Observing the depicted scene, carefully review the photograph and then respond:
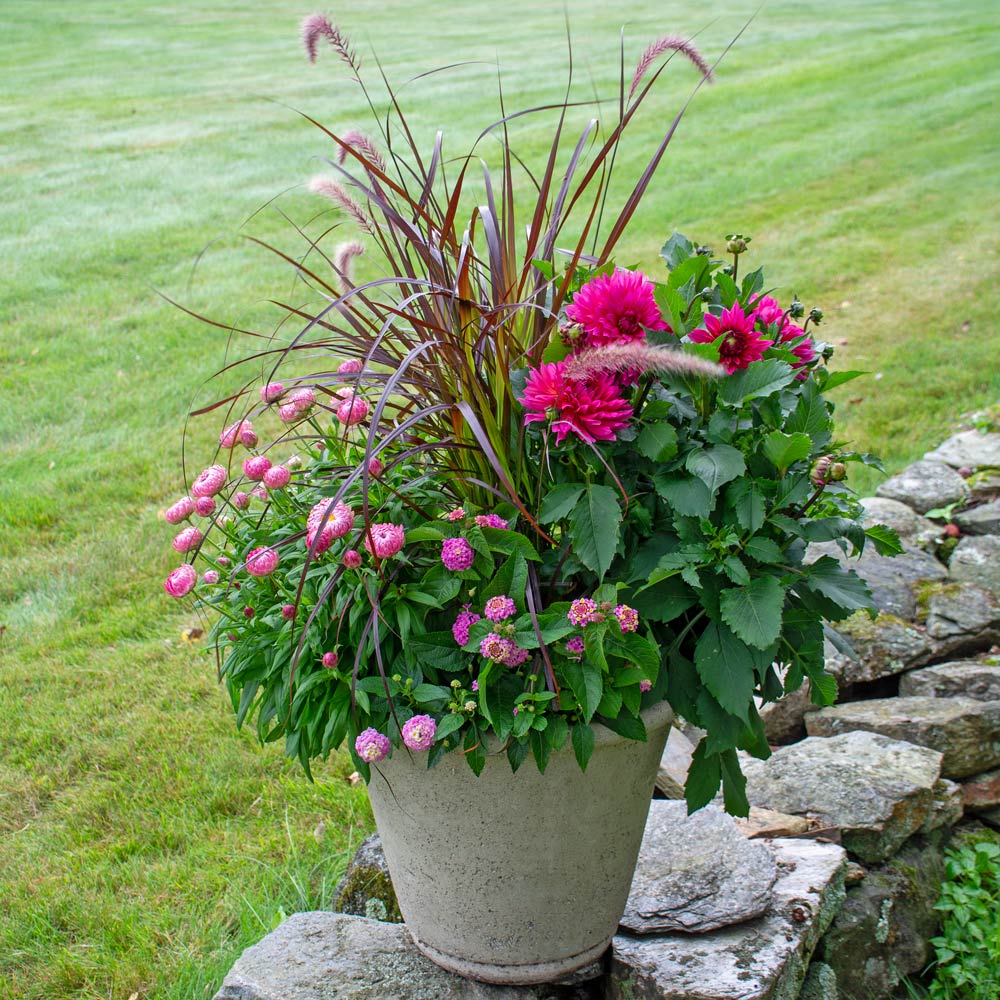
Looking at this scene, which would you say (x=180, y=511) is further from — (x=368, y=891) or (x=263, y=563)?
(x=368, y=891)

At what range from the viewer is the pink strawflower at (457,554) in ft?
5.81

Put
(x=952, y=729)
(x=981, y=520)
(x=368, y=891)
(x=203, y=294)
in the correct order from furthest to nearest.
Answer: (x=203, y=294) < (x=981, y=520) < (x=952, y=729) < (x=368, y=891)

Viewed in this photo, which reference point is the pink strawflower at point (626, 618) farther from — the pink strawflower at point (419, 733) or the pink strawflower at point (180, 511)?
the pink strawflower at point (180, 511)

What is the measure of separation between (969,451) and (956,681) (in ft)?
5.50

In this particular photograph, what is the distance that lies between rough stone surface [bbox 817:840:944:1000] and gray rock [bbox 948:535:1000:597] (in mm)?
1169

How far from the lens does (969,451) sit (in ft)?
14.3

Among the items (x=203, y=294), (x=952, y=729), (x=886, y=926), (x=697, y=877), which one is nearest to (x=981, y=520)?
(x=952, y=729)

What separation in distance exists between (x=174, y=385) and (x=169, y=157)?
19.6 feet

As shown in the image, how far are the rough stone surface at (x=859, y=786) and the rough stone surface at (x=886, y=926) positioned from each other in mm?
66

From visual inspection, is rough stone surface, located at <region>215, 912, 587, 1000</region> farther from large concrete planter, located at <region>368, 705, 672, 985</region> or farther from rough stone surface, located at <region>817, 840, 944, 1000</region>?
rough stone surface, located at <region>817, 840, 944, 1000</region>

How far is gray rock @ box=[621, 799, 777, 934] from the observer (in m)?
→ 2.11

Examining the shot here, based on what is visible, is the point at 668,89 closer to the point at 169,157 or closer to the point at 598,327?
the point at 169,157

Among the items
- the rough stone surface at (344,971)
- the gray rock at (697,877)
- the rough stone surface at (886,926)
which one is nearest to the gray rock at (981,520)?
the rough stone surface at (886,926)

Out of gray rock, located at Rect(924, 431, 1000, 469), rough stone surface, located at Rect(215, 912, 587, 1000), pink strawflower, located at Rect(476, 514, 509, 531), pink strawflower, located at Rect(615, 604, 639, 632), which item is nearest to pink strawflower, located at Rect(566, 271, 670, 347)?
pink strawflower, located at Rect(476, 514, 509, 531)
